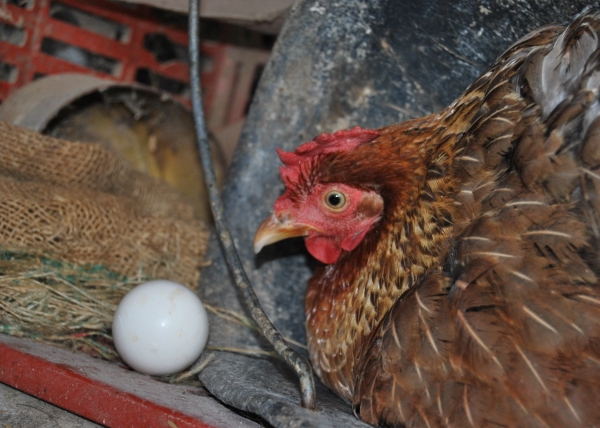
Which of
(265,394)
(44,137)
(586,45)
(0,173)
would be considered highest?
(586,45)

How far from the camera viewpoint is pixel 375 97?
6.50 feet

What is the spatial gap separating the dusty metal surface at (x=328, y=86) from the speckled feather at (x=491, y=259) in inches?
12.1

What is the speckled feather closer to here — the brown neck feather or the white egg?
the brown neck feather

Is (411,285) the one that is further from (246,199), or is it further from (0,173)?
(0,173)

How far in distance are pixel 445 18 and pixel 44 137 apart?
1.42m

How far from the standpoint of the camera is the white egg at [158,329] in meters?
1.62

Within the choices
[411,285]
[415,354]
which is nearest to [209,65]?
[411,285]

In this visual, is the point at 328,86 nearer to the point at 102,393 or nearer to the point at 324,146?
the point at 324,146

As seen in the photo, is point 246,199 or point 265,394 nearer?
point 265,394

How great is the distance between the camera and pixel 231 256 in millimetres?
1751

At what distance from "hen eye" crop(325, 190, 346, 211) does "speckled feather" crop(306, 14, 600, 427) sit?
7 centimetres

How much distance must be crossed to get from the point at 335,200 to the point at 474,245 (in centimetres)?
47

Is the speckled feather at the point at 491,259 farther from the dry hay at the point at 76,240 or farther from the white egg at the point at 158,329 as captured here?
the dry hay at the point at 76,240

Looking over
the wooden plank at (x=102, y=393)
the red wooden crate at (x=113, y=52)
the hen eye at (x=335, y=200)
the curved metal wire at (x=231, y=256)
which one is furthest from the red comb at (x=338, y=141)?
the red wooden crate at (x=113, y=52)
